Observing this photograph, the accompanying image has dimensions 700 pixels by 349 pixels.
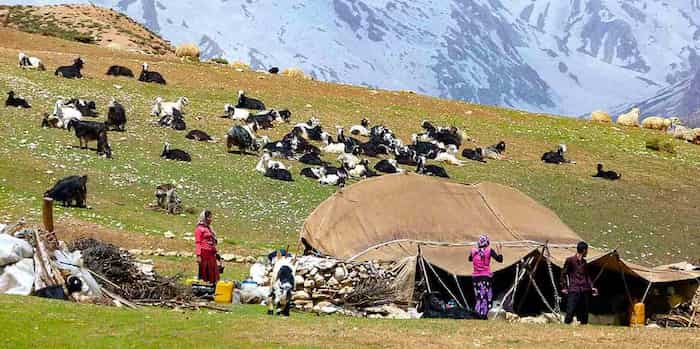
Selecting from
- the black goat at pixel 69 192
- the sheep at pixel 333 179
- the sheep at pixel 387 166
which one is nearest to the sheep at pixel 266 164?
the sheep at pixel 333 179

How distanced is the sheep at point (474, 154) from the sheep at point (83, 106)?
17151mm

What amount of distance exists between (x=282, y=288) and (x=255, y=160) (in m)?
22.3

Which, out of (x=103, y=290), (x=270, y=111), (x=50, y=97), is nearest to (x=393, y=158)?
(x=270, y=111)

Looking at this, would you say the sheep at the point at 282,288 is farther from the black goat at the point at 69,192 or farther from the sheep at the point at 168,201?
the sheep at the point at 168,201

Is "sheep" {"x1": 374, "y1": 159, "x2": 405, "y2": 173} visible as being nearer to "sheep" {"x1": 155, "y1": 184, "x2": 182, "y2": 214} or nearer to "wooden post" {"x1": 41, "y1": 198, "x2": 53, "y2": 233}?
"sheep" {"x1": 155, "y1": 184, "x2": 182, "y2": 214}

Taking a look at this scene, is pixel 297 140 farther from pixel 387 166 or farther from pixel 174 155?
pixel 174 155

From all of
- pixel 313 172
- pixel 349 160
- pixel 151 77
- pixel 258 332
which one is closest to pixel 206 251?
pixel 258 332

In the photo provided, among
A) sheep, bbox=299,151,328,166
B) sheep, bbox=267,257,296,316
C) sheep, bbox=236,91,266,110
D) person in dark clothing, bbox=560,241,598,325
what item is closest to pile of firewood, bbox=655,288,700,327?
person in dark clothing, bbox=560,241,598,325

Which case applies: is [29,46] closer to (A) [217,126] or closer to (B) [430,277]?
(A) [217,126]

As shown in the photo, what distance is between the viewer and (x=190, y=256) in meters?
26.4

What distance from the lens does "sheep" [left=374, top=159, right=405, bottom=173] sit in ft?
141

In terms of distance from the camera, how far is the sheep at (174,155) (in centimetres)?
3841

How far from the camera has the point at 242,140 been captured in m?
41.8

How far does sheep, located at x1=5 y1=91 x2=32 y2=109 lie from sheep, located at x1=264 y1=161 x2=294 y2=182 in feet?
36.6
